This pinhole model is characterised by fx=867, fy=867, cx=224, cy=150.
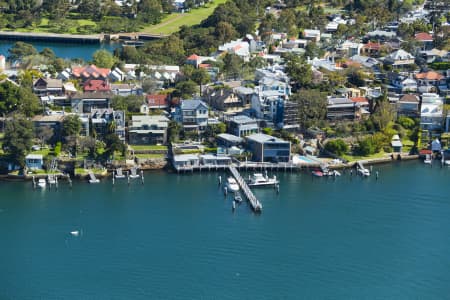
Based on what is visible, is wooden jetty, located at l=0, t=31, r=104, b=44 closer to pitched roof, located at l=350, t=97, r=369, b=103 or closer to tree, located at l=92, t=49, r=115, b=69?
tree, located at l=92, t=49, r=115, b=69

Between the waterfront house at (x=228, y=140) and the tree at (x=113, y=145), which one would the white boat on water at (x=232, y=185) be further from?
the tree at (x=113, y=145)

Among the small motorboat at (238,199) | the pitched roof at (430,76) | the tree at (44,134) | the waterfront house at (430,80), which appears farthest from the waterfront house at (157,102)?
the pitched roof at (430,76)

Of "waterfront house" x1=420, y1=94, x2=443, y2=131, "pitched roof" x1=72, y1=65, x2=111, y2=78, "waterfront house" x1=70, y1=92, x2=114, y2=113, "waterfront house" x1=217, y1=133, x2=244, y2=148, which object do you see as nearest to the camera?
"waterfront house" x1=217, y1=133, x2=244, y2=148

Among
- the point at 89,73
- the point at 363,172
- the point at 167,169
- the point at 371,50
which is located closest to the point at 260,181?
the point at 167,169

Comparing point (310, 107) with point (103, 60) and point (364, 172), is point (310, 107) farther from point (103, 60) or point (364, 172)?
point (103, 60)

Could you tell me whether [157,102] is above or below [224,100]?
below

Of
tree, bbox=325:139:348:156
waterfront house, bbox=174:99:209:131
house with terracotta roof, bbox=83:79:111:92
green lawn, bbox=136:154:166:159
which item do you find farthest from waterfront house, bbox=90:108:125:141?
tree, bbox=325:139:348:156
